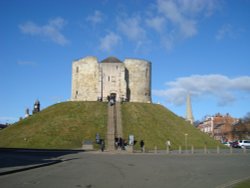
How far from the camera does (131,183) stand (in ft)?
41.8

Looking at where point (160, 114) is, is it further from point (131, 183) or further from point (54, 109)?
point (131, 183)

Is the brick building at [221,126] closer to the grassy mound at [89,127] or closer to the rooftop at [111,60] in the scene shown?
the rooftop at [111,60]

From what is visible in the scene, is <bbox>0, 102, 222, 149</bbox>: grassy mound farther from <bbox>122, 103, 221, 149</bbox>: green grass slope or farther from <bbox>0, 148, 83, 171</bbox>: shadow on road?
<bbox>0, 148, 83, 171</bbox>: shadow on road

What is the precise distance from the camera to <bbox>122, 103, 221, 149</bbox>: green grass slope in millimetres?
46166

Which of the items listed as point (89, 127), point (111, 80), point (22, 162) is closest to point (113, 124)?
point (89, 127)

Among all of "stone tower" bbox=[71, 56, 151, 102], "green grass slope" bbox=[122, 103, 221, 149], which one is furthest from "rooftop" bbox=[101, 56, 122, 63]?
"green grass slope" bbox=[122, 103, 221, 149]

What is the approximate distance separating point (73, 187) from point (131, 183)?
218 cm

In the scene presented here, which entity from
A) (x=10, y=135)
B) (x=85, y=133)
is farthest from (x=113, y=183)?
(x=10, y=135)

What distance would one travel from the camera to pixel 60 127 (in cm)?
4728

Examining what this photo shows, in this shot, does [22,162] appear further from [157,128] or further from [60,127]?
[157,128]

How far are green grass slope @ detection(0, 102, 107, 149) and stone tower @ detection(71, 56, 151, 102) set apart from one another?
5.21 metres

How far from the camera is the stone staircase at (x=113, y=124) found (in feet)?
141

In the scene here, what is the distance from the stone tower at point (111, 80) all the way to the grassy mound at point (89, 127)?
16.1ft

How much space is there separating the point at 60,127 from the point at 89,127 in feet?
12.0
